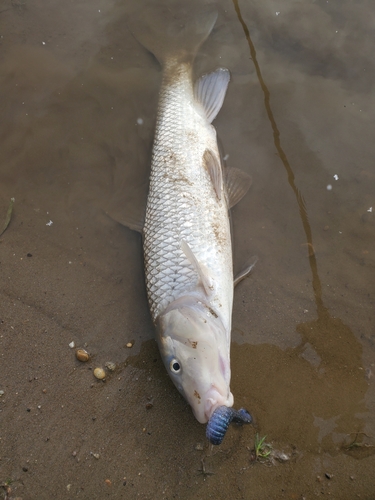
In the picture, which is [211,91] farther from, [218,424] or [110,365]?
[218,424]

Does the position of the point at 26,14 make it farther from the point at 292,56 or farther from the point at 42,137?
the point at 292,56

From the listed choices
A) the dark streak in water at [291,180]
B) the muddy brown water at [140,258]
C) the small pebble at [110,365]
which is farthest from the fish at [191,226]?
the small pebble at [110,365]

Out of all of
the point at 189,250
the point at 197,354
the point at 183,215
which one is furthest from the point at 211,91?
the point at 197,354

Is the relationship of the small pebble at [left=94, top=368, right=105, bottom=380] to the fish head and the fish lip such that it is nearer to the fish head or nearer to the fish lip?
the fish head

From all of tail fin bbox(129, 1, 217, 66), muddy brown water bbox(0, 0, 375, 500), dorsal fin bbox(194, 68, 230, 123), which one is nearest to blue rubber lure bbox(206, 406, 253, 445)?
muddy brown water bbox(0, 0, 375, 500)

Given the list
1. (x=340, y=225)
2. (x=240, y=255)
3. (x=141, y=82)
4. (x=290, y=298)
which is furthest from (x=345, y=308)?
(x=141, y=82)

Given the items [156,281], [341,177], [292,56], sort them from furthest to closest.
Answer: [292,56]
[341,177]
[156,281]

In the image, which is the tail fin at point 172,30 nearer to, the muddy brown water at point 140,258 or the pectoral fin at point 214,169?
the muddy brown water at point 140,258
